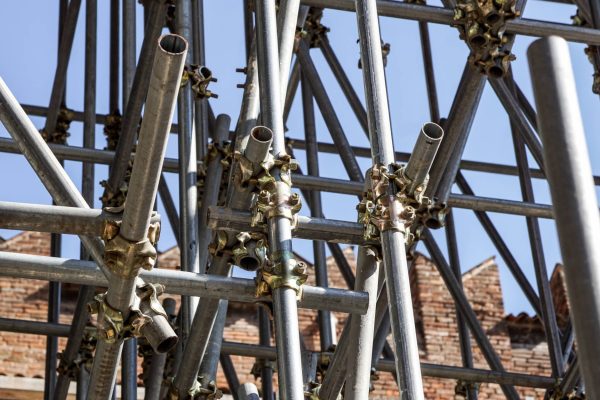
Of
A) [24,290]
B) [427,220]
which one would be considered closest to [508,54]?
[427,220]

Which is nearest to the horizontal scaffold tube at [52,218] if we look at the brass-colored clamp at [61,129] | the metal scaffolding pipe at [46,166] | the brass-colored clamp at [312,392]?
the metal scaffolding pipe at [46,166]

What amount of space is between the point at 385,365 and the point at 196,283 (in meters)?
4.88

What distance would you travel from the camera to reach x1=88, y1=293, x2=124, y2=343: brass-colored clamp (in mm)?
6156

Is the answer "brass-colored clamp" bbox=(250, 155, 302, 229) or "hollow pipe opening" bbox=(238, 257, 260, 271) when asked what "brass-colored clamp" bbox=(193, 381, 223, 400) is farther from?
"brass-colored clamp" bbox=(250, 155, 302, 229)

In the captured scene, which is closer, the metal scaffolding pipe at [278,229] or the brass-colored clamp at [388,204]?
the metal scaffolding pipe at [278,229]

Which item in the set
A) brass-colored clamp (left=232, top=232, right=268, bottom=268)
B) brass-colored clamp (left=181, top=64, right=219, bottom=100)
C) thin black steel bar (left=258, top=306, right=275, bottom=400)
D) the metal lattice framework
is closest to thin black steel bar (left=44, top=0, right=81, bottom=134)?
the metal lattice framework

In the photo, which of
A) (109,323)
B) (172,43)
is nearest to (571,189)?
(172,43)

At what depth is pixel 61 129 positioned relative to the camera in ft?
38.8

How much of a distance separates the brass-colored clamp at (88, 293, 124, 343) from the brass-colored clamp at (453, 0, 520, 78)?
10.4 feet

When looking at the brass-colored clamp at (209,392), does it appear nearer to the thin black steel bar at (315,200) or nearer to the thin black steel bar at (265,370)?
the thin black steel bar at (315,200)

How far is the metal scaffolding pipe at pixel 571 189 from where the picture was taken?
144 inches

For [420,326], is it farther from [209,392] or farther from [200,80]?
[209,392]

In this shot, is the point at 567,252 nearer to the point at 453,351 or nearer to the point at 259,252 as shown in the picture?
the point at 259,252

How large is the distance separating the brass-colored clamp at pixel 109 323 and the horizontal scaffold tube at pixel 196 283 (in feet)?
0.57
